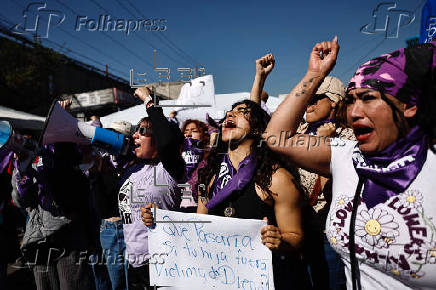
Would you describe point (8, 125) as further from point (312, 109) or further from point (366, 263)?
point (366, 263)

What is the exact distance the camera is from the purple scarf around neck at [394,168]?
101 cm

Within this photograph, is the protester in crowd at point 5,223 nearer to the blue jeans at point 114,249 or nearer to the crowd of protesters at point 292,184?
the crowd of protesters at point 292,184

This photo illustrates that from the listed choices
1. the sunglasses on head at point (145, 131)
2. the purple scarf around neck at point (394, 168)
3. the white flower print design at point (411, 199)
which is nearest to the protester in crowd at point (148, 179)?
the sunglasses on head at point (145, 131)

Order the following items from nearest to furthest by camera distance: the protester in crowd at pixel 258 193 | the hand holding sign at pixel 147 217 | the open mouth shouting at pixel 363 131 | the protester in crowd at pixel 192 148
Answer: the open mouth shouting at pixel 363 131 → the protester in crowd at pixel 258 193 → the hand holding sign at pixel 147 217 → the protester in crowd at pixel 192 148

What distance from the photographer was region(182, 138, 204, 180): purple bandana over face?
2764 mm

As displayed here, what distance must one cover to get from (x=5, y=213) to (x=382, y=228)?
3392 mm

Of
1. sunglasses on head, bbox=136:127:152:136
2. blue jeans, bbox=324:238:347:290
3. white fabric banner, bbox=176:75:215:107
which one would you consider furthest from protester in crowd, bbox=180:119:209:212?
blue jeans, bbox=324:238:347:290

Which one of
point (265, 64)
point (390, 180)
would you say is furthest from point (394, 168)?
point (265, 64)

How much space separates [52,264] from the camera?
A: 2.37 metres

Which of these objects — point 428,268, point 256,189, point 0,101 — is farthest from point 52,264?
point 0,101

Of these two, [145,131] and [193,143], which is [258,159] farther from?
[193,143]

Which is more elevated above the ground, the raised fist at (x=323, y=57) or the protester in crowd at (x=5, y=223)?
the raised fist at (x=323, y=57)

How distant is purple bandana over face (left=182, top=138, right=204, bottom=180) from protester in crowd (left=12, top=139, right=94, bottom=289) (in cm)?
94

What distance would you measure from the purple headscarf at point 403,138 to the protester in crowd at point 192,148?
5.34ft
